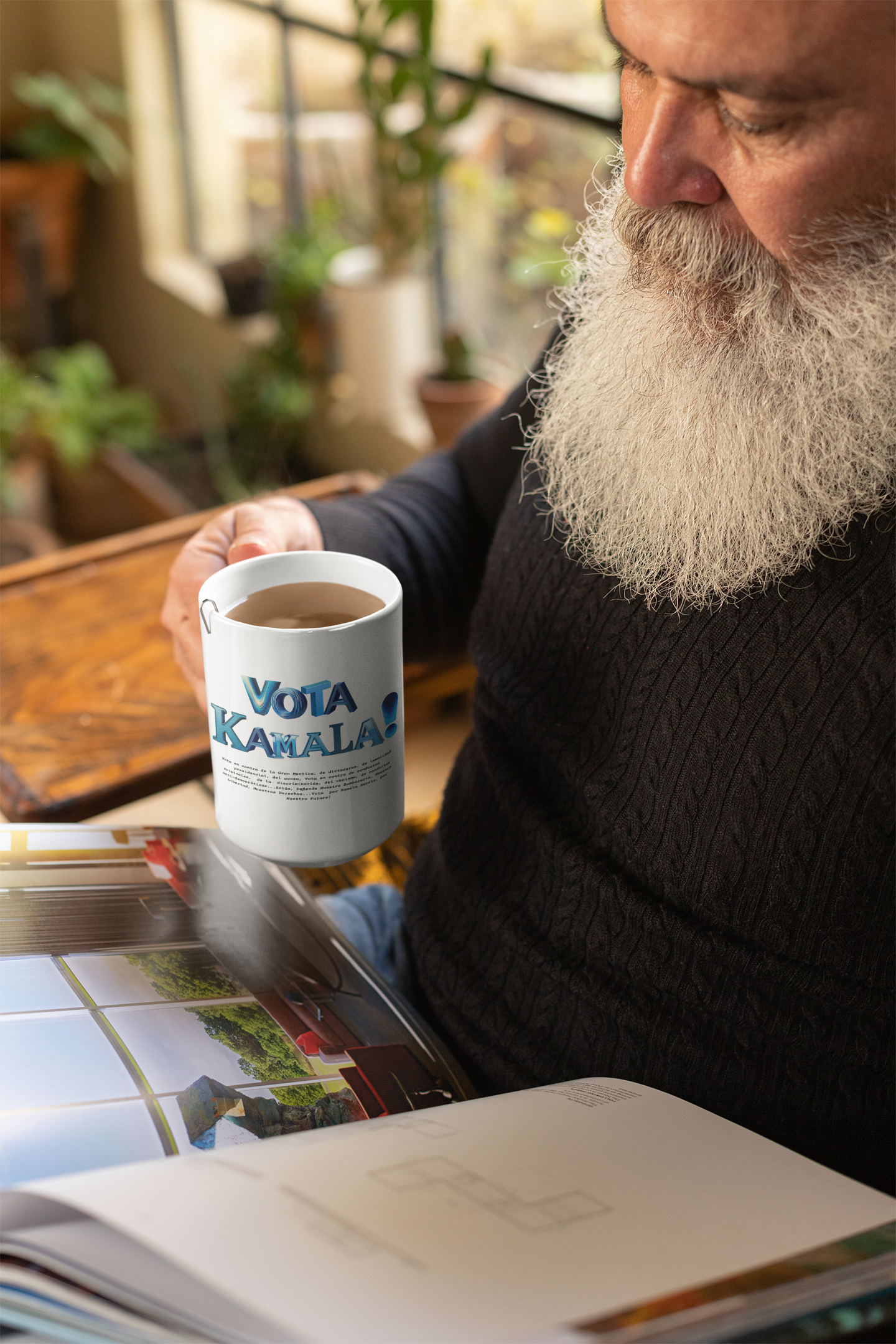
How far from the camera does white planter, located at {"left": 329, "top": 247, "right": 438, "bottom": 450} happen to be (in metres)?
2.54

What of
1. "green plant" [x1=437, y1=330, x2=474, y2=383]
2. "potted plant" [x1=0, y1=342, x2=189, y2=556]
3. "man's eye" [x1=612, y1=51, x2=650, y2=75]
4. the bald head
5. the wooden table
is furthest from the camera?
"potted plant" [x1=0, y1=342, x2=189, y2=556]

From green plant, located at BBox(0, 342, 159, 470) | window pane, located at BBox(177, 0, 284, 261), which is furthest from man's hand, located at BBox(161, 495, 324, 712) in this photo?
window pane, located at BBox(177, 0, 284, 261)

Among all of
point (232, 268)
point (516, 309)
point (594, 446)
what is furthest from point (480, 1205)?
point (232, 268)

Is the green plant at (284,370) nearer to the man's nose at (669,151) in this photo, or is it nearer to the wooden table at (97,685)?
the wooden table at (97,685)

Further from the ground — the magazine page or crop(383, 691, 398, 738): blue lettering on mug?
crop(383, 691, 398, 738): blue lettering on mug

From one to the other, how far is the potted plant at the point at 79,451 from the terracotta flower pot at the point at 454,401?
0.83m

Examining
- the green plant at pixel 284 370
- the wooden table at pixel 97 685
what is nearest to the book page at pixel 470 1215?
the wooden table at pixel 97 685

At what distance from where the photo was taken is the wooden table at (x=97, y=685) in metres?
0.93

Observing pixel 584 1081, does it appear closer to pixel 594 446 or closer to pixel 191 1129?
pixel 191 1129

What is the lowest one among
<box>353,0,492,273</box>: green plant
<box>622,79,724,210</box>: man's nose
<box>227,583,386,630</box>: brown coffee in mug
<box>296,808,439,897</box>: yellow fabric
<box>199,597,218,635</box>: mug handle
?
<box>296,808,439,897</box>: yellow fabric

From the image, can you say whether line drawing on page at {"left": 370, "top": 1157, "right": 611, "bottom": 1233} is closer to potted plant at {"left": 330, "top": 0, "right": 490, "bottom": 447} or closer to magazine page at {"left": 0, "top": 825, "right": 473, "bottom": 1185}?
magazine page at {"left": 0, "top": 825, "right": 473, "bottom": 1185}

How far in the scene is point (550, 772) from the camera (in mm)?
802

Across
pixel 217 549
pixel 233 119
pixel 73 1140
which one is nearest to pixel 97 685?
pixel 217 549

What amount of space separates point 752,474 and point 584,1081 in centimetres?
37
